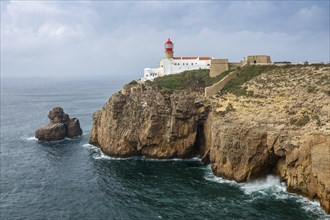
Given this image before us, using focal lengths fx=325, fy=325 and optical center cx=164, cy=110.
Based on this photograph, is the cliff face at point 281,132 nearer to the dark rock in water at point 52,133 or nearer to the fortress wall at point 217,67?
the fortress wall at point 217,67

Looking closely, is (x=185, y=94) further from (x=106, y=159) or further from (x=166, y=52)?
(x=166, y=52)

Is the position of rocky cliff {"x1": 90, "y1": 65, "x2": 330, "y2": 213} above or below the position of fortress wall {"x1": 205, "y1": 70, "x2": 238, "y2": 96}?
below

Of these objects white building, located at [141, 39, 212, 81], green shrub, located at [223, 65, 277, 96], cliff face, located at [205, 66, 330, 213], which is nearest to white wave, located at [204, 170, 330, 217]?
cliff face, located at [205, 66, 330, 213]

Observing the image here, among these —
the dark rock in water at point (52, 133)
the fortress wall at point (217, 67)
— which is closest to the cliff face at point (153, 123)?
the fortress wall at point (217, 67)

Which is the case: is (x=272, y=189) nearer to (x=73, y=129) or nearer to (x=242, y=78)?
(x=242, y=78)

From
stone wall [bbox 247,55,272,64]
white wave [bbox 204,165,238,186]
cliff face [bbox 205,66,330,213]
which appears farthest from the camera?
Answer: stone wall [bbox 247,55,272,64]

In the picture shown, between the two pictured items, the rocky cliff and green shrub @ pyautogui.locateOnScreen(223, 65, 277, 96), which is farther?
green shrub @ pyautogui.locateOnScreen(223, 65, 277, 96)

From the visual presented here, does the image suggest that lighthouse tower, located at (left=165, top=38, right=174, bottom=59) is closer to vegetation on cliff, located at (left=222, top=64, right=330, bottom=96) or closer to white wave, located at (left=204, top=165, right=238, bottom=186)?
vegetation on cliff, located at (left=222, top=64, right=330, bottom=96)
